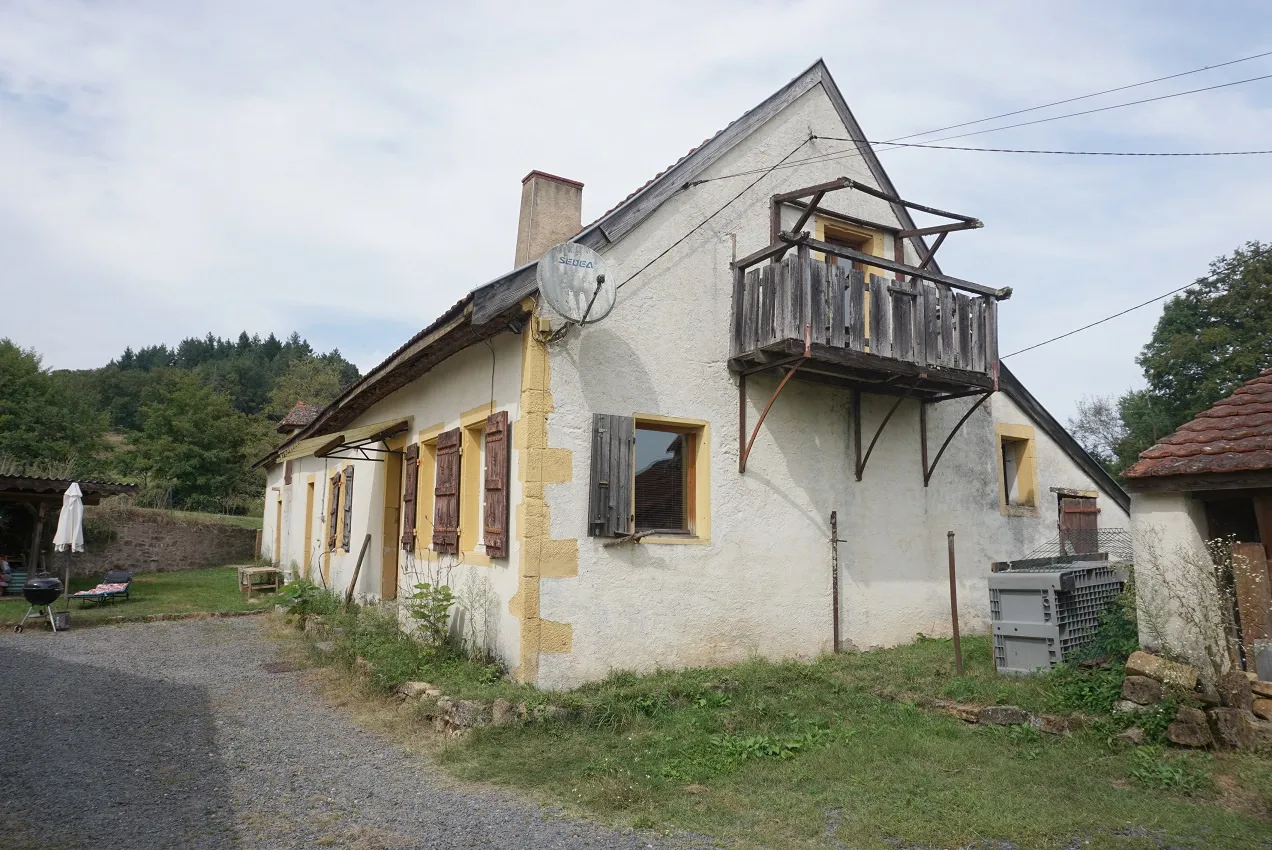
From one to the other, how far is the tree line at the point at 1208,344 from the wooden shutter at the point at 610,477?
3061 cm

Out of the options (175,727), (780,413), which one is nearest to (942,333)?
(780,413)

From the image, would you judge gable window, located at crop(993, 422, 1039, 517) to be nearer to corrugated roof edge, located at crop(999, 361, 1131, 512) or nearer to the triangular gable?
corrugated roof edge, located at crop(999, 361, 1131, 512)

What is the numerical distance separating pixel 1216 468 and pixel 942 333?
11.1 feet

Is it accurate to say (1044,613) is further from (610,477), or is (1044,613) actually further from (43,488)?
(43,488)

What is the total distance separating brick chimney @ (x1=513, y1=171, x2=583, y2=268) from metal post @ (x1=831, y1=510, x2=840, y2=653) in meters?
4.38

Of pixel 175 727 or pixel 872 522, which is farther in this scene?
pixel 872 522

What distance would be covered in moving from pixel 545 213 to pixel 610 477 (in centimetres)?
358

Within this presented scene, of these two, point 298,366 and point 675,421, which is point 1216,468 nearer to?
point 675,421

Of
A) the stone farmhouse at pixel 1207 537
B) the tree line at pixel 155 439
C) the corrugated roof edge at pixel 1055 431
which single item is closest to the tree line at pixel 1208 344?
the corrugated roof edge at pixel 1055 431

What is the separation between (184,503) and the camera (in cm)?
3841

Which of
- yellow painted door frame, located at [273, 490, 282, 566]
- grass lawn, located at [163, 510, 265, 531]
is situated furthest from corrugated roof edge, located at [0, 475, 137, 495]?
grass lawn, located at [163, 510, 265, 531]

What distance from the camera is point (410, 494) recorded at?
1023 cm

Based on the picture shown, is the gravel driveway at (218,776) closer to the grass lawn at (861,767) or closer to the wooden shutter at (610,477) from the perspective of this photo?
the grass lawn at (861,767)

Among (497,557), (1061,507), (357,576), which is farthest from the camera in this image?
(357,576)
